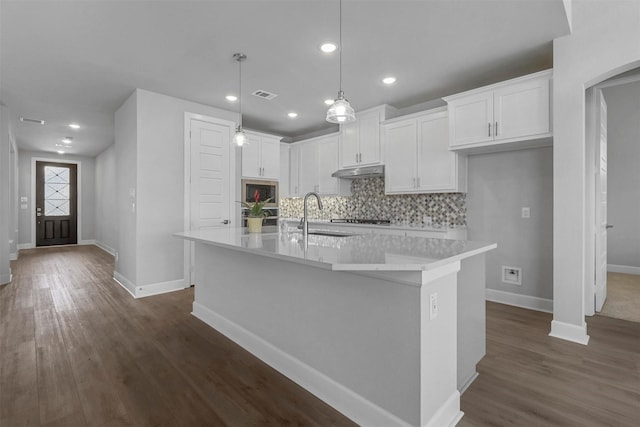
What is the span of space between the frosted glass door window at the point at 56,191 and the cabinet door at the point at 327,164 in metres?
7.94

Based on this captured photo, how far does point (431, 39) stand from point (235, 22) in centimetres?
171

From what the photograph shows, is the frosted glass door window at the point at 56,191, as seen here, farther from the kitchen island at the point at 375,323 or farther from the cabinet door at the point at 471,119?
the cabinet door at the point at 471,119

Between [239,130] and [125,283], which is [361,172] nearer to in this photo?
[239,130]

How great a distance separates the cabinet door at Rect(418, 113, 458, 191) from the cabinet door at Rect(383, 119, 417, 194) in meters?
0.11

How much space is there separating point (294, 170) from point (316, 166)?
0.65 metres

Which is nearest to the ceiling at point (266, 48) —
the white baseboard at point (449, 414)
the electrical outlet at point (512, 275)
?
the electrical outlet at point (512, 275)

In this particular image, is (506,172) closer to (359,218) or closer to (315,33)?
(359,218)

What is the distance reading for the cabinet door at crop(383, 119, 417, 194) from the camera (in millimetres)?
4375

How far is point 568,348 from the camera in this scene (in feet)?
8.61

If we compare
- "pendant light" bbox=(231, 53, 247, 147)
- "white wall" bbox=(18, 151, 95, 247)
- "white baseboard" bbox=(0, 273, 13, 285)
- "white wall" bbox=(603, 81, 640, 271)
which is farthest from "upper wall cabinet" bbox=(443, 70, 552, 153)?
"white wall" bbox=(18, 151, 95, 247)

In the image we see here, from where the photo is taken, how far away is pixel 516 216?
378 centimetres

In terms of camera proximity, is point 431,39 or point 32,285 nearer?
point 431,39

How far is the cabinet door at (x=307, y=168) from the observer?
5812 mm

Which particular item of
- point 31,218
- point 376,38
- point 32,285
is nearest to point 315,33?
point 376,38
